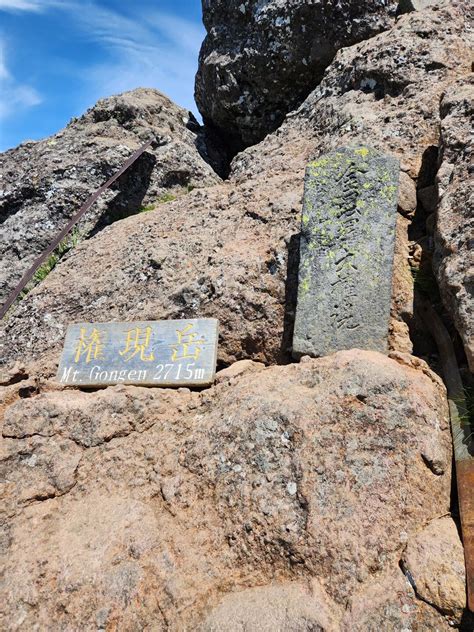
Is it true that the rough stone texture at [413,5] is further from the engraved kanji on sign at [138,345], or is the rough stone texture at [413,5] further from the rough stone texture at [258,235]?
the engraved kanji on sign at [138,345]

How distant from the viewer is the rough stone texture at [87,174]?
8266 mm

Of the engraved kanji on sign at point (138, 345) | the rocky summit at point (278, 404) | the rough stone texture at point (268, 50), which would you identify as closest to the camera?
the rocky summit at point (278, 404)

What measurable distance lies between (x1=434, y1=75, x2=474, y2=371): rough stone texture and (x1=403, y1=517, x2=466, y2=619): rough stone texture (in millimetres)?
1225

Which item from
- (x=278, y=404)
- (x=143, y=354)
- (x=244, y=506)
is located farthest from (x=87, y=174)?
(x=244, y=506)

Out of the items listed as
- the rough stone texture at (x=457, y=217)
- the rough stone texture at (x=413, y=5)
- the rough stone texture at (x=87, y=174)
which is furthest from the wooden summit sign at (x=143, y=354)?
the rough stone texture at (x=413, y=5)

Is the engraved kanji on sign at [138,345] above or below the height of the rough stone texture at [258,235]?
below

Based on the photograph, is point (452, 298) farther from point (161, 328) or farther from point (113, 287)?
point (113, 287)

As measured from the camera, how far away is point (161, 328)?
4.95 m

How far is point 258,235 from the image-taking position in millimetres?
5629

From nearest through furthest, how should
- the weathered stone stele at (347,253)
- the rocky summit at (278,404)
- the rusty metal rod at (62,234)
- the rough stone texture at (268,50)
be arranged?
1. the rocky summit at (278,404)
2. the weathered stone stele at (347,253)
3. the rusty metal rod at (62,234)
4. the rough stone texture at (268,50)

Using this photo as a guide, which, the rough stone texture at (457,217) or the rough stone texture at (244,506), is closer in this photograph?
the rough stone texture at (244,506)

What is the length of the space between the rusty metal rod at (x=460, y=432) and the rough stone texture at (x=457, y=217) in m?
0.31

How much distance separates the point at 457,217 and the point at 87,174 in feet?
22.2

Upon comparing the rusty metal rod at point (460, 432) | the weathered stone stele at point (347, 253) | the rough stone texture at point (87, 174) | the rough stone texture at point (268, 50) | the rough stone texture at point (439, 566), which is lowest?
the rough stone texture at point (439, 566)
